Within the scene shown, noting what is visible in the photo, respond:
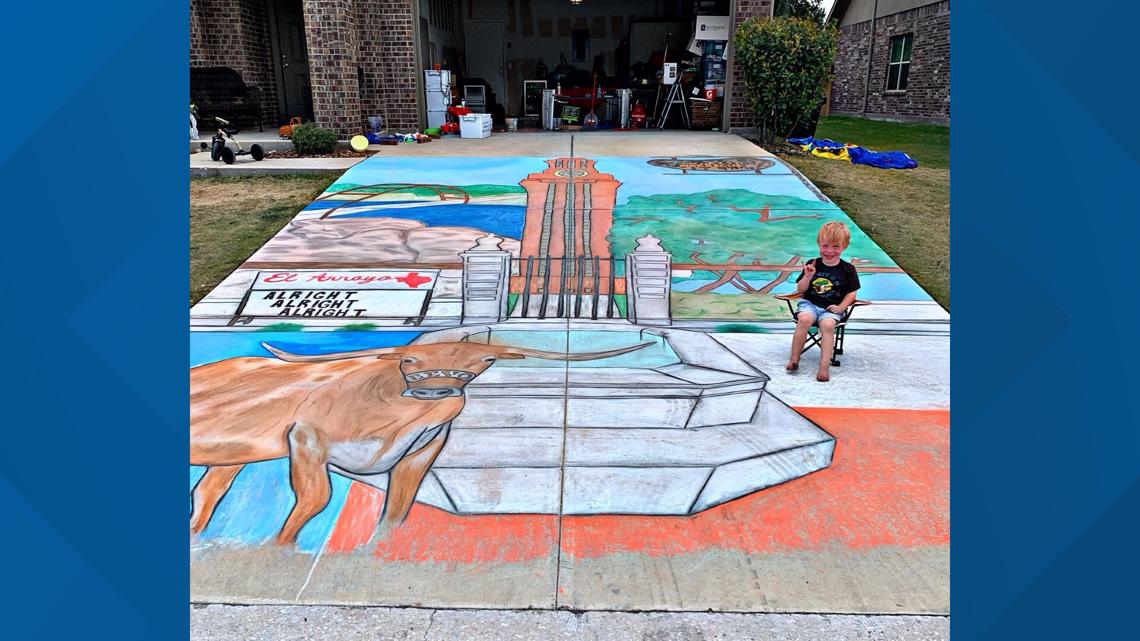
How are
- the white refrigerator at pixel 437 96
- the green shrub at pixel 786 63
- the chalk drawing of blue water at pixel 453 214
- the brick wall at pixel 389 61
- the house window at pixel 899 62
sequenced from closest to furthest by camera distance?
the chalk drawing of blue water at pixel 453 214
the green shrub at pixel 786 63
the brick wall at pixel 389 61
the white refrigerator at pixel 437 96
the house window at pixel 899 62

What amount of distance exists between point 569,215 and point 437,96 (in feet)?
25.1

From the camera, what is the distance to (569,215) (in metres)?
9.21

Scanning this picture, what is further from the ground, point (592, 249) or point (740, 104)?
point (740, 104)

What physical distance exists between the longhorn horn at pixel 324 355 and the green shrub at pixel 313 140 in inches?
322

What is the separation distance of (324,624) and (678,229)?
6.59 meters

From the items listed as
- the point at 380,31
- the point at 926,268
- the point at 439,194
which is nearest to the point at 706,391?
the point at 926,268

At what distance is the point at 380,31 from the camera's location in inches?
575

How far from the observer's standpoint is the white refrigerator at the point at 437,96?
Answer: 50.5 feet

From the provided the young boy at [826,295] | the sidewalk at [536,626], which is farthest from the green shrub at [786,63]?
the sidewalk at [536,626]

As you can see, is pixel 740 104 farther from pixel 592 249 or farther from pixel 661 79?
pixel 592 249

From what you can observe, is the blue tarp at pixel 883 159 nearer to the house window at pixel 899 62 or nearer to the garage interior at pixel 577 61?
the garage interior at pixel 577 61

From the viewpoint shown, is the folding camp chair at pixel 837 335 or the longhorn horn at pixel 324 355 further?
the longhorn horn at pixel 324 355

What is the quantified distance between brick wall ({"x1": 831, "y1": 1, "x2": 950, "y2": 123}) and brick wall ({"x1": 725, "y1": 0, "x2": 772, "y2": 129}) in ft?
22.2

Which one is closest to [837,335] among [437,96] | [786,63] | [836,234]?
[836,234]
